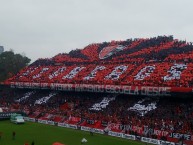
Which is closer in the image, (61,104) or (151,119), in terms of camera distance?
(151,119)

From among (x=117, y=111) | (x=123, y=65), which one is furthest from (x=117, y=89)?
(x=123, y=65)

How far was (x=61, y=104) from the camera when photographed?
62938 mm

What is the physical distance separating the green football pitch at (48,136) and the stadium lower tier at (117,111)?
2.86m

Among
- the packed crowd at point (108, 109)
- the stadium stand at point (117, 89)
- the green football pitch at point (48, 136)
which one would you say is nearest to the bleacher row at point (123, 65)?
the stadium stand at point (117, 89)

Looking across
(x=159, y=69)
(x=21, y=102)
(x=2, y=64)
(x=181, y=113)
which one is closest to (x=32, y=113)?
(x=21, y=102)

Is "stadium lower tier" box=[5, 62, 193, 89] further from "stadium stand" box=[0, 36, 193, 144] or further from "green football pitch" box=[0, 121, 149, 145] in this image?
"green football pitch" box=[0, 121, 149, 145]

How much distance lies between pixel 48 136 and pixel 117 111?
12371 mm

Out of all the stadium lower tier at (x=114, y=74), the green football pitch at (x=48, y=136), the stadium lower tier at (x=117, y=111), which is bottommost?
the green football pitch at (x=48, y=136)

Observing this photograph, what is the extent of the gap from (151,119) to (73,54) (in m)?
44.0

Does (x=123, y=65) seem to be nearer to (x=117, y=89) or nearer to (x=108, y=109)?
(x=117, y=89)

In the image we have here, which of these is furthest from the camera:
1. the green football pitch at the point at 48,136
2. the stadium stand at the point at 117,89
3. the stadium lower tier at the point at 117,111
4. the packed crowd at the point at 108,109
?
the stadium stand at the point at 117,89

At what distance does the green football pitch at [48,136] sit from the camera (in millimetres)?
38594

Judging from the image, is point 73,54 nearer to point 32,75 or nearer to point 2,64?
point 32,75

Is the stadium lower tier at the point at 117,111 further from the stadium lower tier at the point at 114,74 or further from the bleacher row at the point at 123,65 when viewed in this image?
the bleacher row at the point at 123,65
